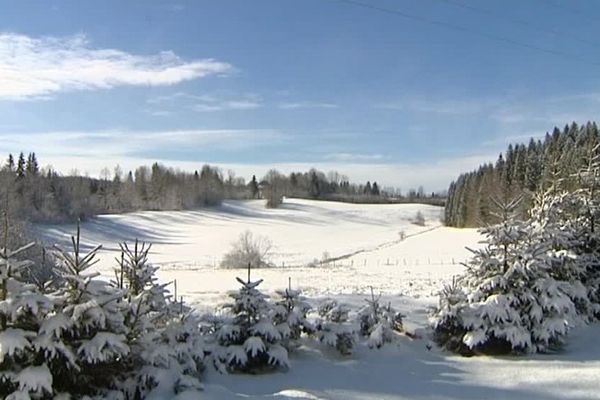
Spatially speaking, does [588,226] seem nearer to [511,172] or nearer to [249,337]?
[249,337]

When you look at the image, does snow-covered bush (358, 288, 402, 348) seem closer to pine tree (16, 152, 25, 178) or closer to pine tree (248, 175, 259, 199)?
pine tree (16, 152, 25, 178)

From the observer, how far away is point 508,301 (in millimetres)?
9688

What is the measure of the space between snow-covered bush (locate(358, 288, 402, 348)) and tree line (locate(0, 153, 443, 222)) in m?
27.2

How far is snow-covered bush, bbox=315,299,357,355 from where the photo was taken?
30.8 feet

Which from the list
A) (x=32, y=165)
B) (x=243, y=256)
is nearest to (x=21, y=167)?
(x=32, y=165)

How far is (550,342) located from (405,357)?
2880 mm

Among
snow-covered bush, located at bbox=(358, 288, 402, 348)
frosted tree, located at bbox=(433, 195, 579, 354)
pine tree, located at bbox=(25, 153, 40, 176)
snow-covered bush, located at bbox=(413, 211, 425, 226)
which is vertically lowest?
snow-covered bush, located at bbox=(413, 211, 425, 226)

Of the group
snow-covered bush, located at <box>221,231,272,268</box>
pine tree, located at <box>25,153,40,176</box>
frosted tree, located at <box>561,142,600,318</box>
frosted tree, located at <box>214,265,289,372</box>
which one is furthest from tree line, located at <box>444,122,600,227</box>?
pine tree, located at <box>25,153,40,176</box>

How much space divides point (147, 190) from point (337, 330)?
10596 cm

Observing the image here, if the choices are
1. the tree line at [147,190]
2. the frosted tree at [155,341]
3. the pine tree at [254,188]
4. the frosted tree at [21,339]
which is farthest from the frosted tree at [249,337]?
the pine tree at [254,188]

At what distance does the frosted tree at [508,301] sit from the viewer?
953 centimetres

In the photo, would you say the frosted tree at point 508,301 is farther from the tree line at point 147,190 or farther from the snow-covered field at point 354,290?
the tree line at point 147,190

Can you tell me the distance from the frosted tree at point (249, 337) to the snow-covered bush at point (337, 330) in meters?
0.78

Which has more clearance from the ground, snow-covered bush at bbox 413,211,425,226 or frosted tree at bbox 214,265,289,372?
frosted tree at bbox 214,265,289,372
